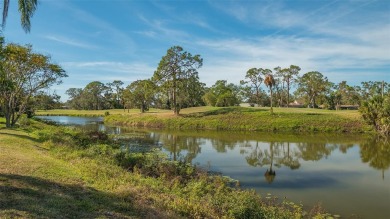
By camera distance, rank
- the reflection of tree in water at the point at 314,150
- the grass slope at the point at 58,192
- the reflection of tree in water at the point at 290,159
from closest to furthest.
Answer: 1. the grass slope at the point at 58,192
2. the reflection of tree in water at the point at 290,159
3. the reflection of tree in water at the point at 314,150

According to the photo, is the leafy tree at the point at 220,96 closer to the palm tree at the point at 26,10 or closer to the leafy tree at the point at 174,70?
the leafy tree at the point at 174,70

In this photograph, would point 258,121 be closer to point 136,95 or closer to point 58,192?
point 136,95

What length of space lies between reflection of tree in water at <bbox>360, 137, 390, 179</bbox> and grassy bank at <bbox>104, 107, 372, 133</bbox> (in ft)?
39.9

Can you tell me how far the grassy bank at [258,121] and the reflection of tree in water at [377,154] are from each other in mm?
12172

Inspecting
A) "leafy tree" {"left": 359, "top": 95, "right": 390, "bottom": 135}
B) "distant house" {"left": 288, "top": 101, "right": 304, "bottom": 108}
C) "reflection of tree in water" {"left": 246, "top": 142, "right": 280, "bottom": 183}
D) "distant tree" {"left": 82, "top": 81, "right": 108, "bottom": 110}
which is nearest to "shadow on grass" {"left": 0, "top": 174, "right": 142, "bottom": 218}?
"reflection of tree in water" {"left": 246, "top": 142, "right": 280, "bottom": 183}

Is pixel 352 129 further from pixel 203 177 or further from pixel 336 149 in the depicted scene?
pixel 203 177

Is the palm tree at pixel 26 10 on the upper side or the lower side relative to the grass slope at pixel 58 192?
upper

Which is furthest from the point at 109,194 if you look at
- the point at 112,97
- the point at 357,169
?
the point at 112,97

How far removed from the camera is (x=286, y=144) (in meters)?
32.0

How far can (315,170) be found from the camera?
1912 cm

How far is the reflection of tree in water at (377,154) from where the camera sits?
20.9 m

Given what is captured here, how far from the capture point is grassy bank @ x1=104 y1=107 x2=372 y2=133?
4581 cm

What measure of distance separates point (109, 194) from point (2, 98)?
840 inches

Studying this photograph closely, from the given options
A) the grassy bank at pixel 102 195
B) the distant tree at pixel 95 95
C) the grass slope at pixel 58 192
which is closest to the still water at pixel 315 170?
the grassy bank at pixel 102 195
